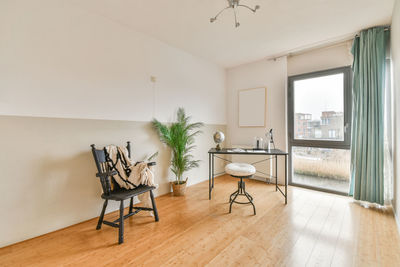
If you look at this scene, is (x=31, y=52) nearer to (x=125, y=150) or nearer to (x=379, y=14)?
(x=125, y=150)

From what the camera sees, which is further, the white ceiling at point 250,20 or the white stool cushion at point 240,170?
the white stool cushion at point 240,170

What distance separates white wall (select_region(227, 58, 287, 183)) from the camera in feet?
12.2

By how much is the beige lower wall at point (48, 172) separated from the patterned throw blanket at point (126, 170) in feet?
0.97

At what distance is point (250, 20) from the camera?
250cm

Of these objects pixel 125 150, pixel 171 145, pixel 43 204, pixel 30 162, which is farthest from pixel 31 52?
pixel 171 145

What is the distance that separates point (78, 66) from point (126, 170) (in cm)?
143

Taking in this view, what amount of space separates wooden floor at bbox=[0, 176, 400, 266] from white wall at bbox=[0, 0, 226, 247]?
1.24ft

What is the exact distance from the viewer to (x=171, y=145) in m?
3.11

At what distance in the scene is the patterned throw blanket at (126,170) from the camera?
2.18 meters

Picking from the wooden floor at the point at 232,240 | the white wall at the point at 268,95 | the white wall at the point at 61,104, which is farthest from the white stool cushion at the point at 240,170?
the white wall at the point at 268,95

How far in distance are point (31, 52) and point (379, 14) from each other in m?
4.29

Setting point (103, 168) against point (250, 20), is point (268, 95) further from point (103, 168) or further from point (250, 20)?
point (103, 168)

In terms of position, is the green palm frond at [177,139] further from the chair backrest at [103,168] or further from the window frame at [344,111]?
the window frame at [344,111]

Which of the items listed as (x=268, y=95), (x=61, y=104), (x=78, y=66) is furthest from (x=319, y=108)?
(x=61, y=104)
